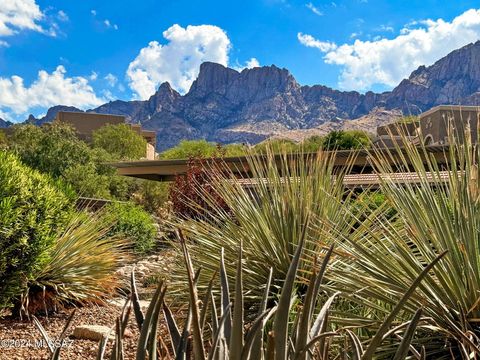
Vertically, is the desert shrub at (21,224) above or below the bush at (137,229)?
above

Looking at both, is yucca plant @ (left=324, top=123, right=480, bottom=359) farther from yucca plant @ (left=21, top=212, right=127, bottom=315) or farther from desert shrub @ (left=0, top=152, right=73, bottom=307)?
yucca plant @ (left=21, top=212, right=127, bottom=315)

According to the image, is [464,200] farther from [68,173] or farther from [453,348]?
[68,173]

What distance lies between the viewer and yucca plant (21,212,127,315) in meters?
6.70

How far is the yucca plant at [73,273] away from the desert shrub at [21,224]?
A: 1.38 feet

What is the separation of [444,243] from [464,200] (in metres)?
0.28

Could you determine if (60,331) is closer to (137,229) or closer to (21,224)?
(21,224)

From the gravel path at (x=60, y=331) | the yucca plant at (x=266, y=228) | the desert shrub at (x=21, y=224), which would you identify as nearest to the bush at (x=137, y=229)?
the gravel path at (x=60, y=331)

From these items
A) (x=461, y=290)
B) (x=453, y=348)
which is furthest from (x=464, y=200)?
Answer: (x=453, y=348)

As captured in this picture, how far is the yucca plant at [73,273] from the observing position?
670cm

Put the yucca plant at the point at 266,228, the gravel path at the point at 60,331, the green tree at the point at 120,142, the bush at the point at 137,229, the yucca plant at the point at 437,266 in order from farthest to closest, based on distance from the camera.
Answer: the green tree at the point at 120,142 → the bush at the point at 137,229 → the gravel path at the point at 60,331 → the yucca plant at the point at 266,228 → the yucca plant at the point at 437,266

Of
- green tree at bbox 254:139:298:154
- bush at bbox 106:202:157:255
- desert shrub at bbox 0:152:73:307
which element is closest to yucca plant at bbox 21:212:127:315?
desert shrub at bbox 0:152:73:307

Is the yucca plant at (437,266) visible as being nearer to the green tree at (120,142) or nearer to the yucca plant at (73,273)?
the yucca plant at (73,273)

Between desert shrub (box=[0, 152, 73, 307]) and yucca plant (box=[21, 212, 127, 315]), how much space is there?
42 cm

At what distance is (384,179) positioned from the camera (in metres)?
3.29
